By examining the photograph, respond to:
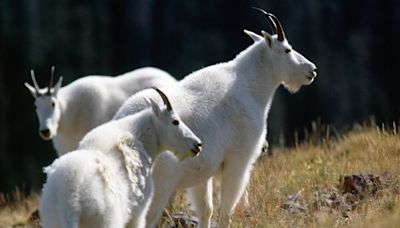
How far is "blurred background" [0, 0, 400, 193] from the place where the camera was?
1113 inches

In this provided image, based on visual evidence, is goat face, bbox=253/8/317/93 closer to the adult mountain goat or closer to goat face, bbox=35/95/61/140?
the adult mountain goat

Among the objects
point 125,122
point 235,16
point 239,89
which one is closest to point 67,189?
point 125,122

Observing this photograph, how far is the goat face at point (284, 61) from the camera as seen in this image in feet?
27.7

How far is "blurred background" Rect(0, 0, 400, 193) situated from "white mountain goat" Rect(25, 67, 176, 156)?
14.8 metres

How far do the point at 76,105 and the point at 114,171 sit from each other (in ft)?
19.1

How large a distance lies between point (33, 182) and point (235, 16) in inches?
347

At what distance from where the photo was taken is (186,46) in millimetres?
30734

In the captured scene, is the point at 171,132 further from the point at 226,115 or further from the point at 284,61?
the point at 284,61

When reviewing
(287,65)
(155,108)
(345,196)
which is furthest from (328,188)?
(155,108)

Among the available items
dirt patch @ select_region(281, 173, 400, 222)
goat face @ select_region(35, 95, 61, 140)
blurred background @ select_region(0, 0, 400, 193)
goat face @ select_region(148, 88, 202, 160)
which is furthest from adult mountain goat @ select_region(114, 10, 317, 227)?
Result: blurred background @ select_region(0, 0, 400, 193)

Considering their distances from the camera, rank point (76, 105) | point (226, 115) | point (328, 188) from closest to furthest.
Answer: point (226, 115)
point (328, 188)
point (76, 105)

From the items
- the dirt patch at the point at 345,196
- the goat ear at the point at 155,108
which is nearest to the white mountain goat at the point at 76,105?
the dirt patch at the point at 345,196

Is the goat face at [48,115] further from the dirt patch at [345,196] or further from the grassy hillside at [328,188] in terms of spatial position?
the dirt patch at [345,196]

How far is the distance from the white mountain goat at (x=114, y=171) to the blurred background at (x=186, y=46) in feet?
65.5
